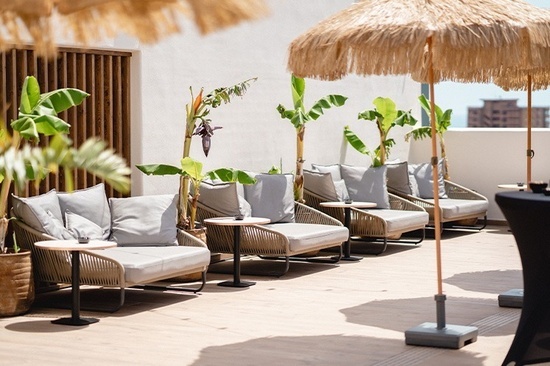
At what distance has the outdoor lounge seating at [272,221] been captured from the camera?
1059 cm

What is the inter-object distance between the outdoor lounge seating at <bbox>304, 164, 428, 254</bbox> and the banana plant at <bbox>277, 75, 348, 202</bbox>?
23cm

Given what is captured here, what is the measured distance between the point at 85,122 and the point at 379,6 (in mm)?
3902

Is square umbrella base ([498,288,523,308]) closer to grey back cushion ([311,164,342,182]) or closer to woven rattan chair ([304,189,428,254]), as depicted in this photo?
woven rattan chair ([304,189,428,254])

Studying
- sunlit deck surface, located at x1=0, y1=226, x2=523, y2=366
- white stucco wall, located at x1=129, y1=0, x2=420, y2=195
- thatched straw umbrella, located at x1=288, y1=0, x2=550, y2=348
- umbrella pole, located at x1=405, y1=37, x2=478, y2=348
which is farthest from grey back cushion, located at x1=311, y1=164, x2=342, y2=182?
umbrella pole, located at x1=405, y1=37, x2=478, y2=348

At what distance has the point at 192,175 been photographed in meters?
10.3

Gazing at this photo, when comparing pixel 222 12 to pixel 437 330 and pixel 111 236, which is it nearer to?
pixel 437 330

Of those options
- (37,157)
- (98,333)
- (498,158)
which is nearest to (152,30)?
(37,157)

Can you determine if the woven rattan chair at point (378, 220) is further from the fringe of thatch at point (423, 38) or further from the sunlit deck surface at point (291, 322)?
the fringe of thatch at point (423, 38)

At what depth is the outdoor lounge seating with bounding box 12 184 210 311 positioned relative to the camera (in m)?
8.51

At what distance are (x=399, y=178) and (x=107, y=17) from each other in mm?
11077

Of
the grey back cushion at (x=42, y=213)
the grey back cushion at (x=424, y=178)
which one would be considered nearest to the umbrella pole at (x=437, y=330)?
the grey back cushion at (x=42, y=213)

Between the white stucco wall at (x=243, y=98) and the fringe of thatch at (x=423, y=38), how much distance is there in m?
2.32

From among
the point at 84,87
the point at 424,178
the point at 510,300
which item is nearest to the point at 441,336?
the point at 510,300

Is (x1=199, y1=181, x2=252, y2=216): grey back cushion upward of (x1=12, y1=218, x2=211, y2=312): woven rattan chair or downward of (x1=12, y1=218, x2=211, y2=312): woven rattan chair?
upward
